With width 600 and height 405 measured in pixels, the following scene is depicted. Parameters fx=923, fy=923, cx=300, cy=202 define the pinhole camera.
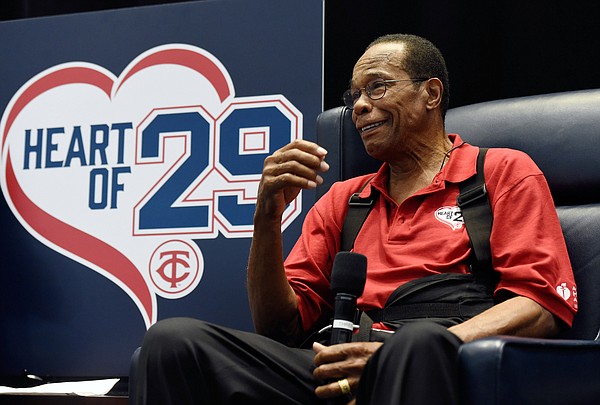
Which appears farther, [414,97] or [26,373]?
[26,373]

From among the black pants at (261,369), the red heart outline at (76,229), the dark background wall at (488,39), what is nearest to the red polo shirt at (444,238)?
the black pants at (261,369)

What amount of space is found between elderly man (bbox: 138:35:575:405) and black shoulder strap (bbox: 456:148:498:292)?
0.6 inches

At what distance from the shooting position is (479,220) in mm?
1768

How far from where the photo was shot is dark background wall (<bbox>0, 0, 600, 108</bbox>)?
8.32ft

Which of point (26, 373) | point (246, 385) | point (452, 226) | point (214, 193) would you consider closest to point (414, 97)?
point (452, 226)

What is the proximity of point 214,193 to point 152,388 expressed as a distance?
3.11 ft

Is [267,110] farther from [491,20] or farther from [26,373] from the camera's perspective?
[26,373]

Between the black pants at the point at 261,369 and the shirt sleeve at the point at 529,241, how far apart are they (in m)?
0.36

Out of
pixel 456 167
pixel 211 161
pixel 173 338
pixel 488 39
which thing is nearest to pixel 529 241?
pixel 456 167

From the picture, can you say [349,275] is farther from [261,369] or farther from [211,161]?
[211,161]

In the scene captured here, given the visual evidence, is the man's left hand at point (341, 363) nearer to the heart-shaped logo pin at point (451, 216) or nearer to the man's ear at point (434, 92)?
the heart-shaped logo pin at point (451, 216)

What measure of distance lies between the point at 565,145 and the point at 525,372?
2.39 ft

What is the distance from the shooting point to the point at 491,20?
8.59 feet

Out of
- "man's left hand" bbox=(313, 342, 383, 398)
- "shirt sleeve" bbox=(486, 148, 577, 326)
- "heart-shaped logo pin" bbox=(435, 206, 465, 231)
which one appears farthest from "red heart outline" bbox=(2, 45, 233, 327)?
"man's left hand" bbox=(313, 342, 383, 398)
